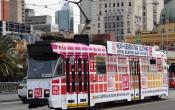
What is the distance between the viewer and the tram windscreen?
20.6m

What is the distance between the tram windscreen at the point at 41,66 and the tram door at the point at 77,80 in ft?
2.29

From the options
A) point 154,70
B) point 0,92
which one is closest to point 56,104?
point 154,70

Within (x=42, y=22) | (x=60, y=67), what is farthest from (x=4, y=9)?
(x=60, y=67)

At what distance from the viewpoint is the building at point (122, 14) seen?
250 ft

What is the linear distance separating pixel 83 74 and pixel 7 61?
76.1 ft

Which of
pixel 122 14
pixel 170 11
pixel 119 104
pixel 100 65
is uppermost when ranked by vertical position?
pixel 170 11

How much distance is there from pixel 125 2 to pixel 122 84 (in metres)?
52.6

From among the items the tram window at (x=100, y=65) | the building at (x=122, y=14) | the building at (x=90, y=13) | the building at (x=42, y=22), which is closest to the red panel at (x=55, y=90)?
the tram window at (x=100, y=65)

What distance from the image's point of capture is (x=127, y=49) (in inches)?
1046

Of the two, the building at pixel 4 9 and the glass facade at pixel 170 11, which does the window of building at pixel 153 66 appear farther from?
the glass facade at pixel 170 11

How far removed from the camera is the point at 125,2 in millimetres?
77375

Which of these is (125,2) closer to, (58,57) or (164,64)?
(164,64)

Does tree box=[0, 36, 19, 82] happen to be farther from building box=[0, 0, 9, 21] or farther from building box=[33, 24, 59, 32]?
building box=[33, 24, 59, 32]

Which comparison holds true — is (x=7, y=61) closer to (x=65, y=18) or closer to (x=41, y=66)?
(x=41, y=66)
